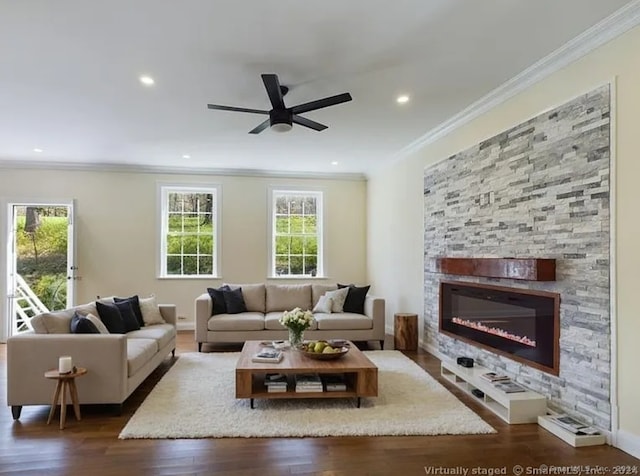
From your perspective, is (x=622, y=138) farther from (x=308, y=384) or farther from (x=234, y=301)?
(x=234, y=301)

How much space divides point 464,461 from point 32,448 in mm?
2840

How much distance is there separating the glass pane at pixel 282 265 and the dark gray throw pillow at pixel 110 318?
3.40 metres

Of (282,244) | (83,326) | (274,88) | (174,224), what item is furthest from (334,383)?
(174,224)

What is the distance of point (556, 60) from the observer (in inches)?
126

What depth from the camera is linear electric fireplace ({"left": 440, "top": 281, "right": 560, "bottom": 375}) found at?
330 centimetres

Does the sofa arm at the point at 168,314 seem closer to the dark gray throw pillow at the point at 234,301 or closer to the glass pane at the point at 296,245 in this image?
the dark gray throw pillow at the point at 234,301

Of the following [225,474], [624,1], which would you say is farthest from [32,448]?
[624,1]

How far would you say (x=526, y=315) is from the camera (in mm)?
3547

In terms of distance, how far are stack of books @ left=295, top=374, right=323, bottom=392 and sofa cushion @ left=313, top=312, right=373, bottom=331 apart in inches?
72.7

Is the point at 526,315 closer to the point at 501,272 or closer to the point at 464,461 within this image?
the point at 501,272

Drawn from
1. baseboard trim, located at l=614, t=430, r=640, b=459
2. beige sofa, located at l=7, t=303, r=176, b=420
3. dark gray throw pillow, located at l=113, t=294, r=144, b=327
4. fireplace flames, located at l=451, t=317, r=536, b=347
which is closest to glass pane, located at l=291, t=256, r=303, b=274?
dark gray throw pillow, located at l=113, t=294, r=144, b=327

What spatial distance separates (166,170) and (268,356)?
457 cm

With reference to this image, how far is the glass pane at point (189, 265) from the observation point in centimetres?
730

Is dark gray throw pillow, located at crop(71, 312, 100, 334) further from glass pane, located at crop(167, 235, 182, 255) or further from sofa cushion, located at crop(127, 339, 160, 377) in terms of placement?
glass pane, located at crop(167, 235, 182, 255)
